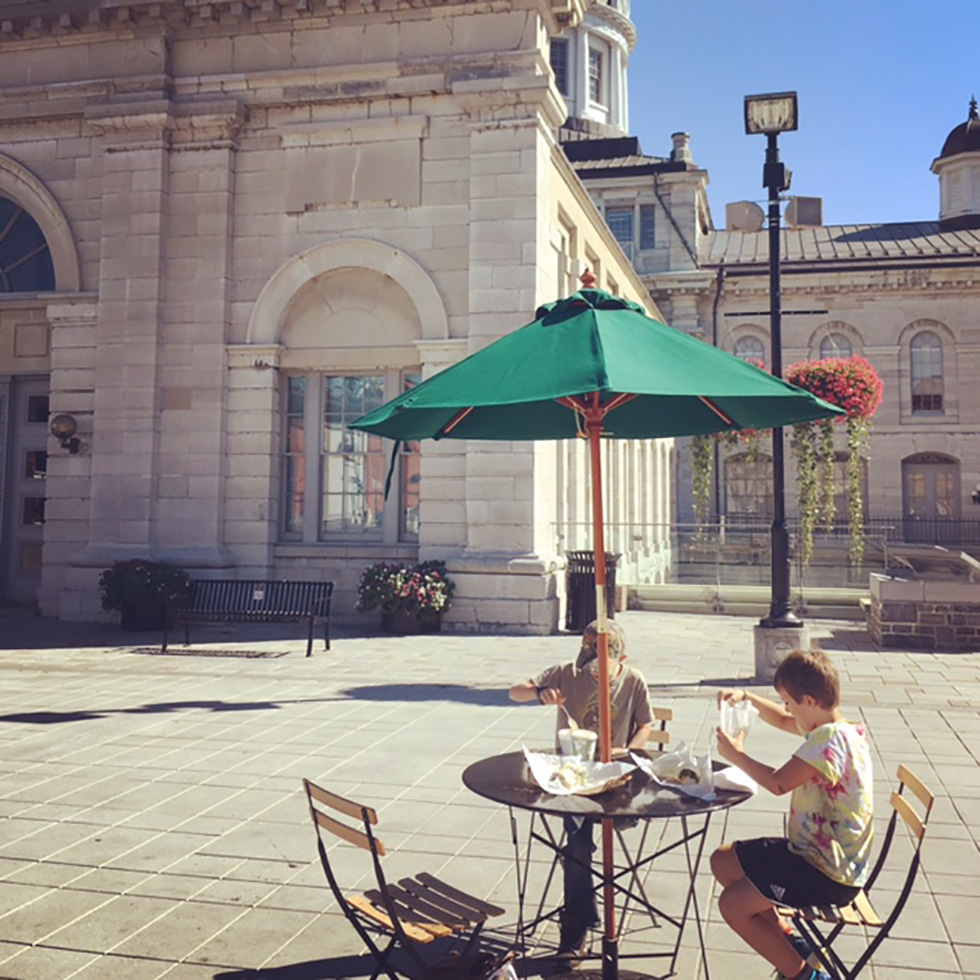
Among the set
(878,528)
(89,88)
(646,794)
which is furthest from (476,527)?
(878,528)

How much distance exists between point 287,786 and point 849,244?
1615 inches

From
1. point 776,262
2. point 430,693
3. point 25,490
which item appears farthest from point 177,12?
point 430,693

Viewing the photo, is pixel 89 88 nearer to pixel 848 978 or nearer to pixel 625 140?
pixel 848 978

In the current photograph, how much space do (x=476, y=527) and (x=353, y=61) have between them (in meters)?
7.78

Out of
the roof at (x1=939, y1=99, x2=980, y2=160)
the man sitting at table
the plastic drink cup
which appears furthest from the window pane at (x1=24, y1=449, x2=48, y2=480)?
the roof at (x1=939, y1=99, x2=980, y2=160)

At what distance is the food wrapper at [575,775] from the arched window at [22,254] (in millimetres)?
16023

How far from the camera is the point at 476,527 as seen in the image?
14586mm

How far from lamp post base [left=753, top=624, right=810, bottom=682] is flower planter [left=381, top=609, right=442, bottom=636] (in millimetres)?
5079

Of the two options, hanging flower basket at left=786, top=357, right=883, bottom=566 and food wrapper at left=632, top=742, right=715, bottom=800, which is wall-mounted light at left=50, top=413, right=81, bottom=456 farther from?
food wrapper at left=632, top=742, right=715, bottom=800

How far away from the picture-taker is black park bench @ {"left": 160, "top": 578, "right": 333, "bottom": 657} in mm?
12905

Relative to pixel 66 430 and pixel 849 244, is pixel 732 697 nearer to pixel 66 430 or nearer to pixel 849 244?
pixel 66 430

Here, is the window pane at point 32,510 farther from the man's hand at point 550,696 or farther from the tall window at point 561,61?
the tall window at point 561,61

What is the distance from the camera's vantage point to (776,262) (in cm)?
1189

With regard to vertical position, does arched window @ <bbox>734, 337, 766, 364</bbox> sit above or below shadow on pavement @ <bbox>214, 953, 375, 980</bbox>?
above
